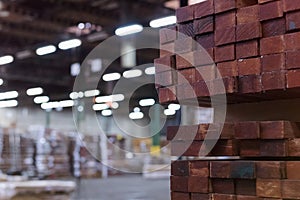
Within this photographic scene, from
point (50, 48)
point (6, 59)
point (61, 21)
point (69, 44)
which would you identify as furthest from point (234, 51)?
point (6, 59)

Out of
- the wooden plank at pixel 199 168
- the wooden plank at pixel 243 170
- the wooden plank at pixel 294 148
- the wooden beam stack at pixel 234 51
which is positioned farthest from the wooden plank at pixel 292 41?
the wooden plank at pixel 199 168

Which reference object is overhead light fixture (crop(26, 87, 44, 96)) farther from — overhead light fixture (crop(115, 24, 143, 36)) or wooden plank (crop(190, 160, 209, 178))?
wooden plank (crop(190, 160, 209, 178))

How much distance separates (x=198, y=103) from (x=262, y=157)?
43cm

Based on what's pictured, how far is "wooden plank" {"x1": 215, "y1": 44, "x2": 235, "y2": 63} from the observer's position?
1708mm

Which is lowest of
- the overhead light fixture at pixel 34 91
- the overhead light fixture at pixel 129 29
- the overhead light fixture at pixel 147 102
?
the overhead light fixture at pixel 147 102

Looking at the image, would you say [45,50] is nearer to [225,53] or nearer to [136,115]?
[136,115]

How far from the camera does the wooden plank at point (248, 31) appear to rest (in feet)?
5.39

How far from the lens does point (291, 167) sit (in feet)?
5.17

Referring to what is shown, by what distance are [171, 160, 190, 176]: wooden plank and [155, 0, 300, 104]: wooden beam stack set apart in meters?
0.26

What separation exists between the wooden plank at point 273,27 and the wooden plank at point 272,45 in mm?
22

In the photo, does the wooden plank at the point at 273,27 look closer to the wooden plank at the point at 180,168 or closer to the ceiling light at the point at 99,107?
the wooden plank at the point at 180,168

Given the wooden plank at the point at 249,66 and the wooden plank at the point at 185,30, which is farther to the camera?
the wooden plank at the point at 185,30

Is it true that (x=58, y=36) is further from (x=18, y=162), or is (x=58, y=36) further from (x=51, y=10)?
(x=18, y=162)

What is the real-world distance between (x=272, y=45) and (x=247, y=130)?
32cm
